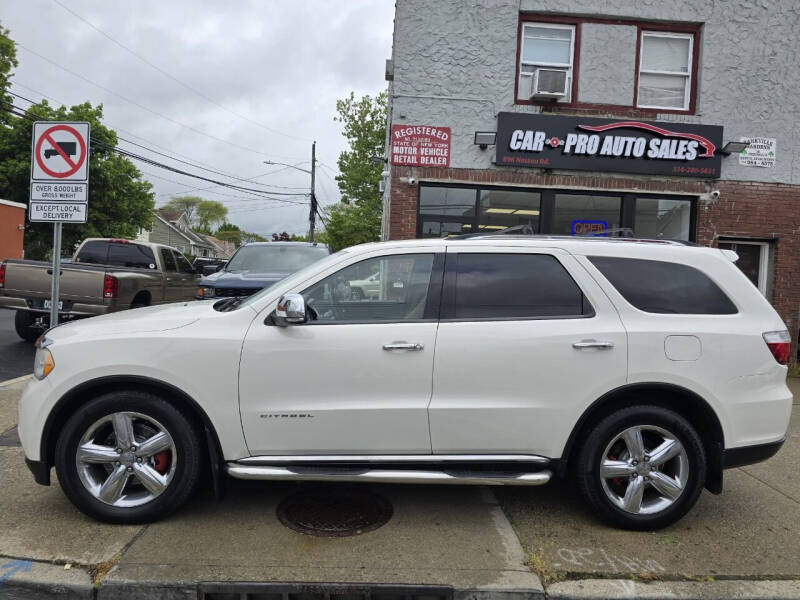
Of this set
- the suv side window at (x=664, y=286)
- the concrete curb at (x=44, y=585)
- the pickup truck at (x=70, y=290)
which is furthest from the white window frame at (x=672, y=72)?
the concrete curb at (x=44, y=585)

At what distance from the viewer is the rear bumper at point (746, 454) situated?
3.50 m

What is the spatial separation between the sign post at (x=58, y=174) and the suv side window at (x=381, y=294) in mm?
3762

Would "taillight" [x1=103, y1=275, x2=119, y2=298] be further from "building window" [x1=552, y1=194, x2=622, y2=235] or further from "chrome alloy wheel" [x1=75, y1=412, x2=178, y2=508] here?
"building window" [x1=552, y1=194, x2=622, y2=235]

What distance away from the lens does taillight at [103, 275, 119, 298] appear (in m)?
8.66

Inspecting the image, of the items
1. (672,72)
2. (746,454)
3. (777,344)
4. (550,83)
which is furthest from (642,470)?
(672,72)

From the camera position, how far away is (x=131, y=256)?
430 inches

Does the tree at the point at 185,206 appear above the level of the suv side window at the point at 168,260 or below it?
above

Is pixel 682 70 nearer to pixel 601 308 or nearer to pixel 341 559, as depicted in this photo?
pixel 601 308

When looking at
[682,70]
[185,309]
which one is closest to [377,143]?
[682,70]

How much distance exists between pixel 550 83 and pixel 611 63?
1175mm

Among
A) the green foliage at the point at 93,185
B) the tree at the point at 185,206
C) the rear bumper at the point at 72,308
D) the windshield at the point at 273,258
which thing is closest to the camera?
the rear bumper at the point at 72,308

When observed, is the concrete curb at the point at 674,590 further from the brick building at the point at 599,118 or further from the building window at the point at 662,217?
the building window at the point at 662,217

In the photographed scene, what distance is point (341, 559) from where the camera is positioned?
3111mm

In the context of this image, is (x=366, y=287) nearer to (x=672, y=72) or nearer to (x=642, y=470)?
(x=642, y=470)
